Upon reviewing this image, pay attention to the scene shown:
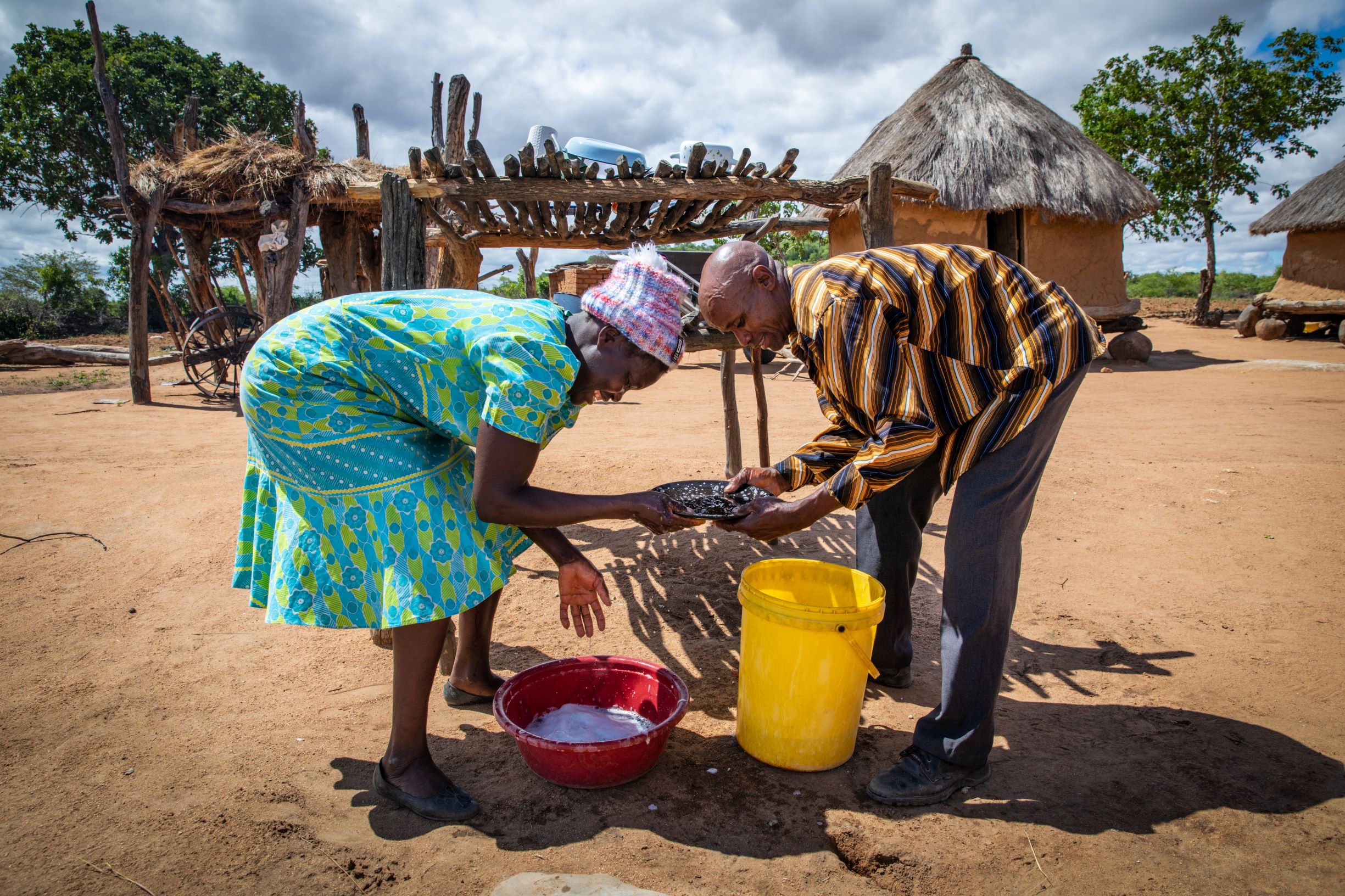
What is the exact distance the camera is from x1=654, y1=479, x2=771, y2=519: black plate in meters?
2.14

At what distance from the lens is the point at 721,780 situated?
2.21 metres

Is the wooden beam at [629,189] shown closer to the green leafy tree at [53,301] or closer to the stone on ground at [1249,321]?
the stone on ground at [1249,321]

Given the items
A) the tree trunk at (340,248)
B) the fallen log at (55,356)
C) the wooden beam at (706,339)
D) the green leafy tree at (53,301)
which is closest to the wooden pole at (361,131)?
the tree trunk at (340,248)

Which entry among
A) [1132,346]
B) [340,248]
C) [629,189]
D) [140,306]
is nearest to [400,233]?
[629,189]

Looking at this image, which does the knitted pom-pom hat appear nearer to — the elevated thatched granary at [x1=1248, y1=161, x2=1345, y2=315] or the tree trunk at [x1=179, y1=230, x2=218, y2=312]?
the tree trunk at [x1=179, y1=230, x2=218, y2=312]

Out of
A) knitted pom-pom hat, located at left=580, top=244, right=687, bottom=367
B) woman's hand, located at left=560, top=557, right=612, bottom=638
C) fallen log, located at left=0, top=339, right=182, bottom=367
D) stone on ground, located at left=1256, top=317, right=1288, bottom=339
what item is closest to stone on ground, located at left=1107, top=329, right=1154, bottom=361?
stone on ground, located at left=1256, top=317, right=1288, bottom=339

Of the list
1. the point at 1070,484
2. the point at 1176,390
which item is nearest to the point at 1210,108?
the point at 1176,390

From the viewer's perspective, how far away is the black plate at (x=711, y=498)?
214cm

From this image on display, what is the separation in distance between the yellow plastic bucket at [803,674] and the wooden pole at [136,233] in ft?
32.2

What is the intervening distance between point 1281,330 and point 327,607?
18.0 meters

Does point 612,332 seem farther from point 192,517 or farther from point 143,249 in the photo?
point 143,249

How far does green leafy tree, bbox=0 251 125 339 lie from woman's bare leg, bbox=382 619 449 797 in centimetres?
2434

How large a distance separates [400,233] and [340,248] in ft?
22.8

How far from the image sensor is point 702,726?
8.32 feet
